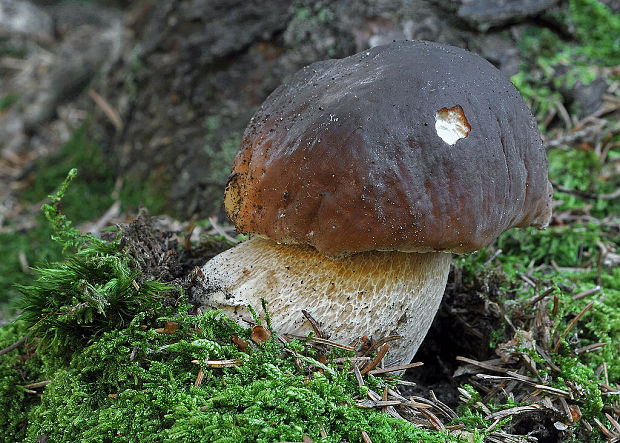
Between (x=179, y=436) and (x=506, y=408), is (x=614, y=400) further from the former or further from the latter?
(x=179, y=436)

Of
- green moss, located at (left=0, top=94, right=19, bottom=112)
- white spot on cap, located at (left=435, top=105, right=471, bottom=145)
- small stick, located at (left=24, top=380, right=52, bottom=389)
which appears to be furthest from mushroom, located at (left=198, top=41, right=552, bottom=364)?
green moss, located at (left=0, top=94, right=19, bottom=112)

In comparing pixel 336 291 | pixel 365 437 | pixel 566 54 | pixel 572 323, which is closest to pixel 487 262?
pixel 572 323

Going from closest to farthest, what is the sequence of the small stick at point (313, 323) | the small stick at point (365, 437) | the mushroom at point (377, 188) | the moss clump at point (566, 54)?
the small stick at point (365, 437) < the mushroom at point (377, 188) < the small stick at point (313, 323) < the moss clump at point (566, 54)

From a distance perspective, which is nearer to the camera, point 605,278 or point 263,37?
point 605,278

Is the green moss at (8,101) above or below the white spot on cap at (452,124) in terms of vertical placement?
above

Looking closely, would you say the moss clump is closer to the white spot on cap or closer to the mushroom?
the mushroom

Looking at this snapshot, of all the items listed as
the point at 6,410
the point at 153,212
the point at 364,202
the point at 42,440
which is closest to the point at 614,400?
the point at 364,202

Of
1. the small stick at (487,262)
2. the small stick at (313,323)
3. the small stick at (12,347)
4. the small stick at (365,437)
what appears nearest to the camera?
the small stick at (365,437)

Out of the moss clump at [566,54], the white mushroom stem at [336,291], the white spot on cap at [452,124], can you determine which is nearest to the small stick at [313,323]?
the white mushroom stem at [336,291]

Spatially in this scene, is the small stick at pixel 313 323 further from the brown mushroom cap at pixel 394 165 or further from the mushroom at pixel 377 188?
the brown mushroom cap at pixel 394 165
